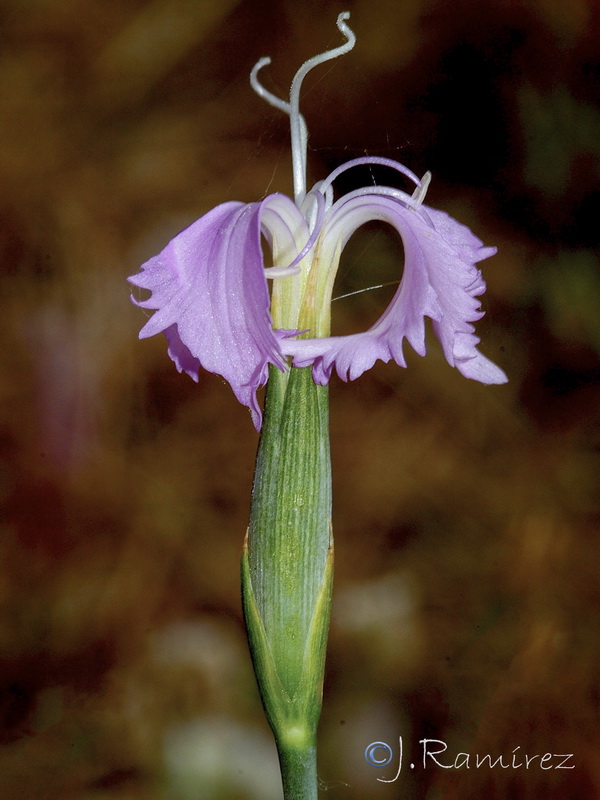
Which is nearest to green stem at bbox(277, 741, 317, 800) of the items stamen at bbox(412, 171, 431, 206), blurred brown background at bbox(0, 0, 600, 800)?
stamen at bbox(412, 171, 431, 206)

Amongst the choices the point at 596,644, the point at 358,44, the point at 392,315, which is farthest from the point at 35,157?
the point at 596,644

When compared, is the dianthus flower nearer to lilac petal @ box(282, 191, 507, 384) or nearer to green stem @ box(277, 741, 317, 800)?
lilac petal @ box(282, 191, 507, 384)

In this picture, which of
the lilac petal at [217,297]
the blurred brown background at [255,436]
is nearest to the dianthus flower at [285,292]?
the lilac petal at [217,297]

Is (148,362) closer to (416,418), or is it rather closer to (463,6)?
(416,418)

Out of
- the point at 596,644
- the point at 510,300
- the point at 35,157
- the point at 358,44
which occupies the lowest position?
the point at 596,644

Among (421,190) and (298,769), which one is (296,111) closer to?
(421,190)

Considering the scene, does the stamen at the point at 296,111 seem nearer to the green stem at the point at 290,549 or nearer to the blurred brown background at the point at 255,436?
the green stem at the point at 290,549

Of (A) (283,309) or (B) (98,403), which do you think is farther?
(B) (98,403)
